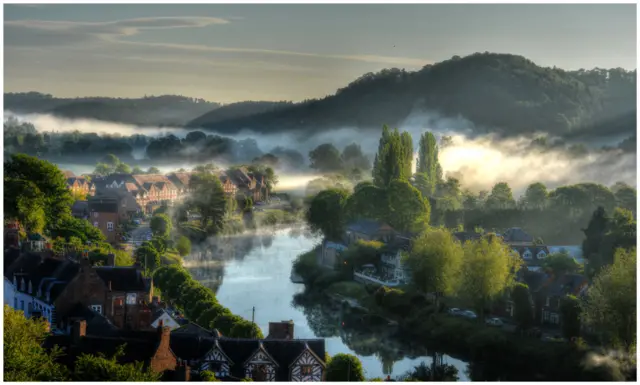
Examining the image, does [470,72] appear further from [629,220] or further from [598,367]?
[598,367]

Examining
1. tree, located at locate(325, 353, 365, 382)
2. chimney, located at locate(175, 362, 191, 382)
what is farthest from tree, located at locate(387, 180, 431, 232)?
chimney, located at locate(175, 362, 191, 382)

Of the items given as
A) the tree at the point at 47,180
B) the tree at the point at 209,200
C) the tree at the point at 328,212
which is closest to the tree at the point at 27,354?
the tree at the point at 47,180

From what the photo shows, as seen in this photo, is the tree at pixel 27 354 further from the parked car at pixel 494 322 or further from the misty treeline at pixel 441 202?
the parked car at pixel 494 322

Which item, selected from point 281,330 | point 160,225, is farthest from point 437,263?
point 160,225

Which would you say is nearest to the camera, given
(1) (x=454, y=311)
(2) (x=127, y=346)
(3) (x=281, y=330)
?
(2) (x=127, y=346)

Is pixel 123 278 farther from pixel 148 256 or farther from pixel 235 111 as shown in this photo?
pixel 235 111

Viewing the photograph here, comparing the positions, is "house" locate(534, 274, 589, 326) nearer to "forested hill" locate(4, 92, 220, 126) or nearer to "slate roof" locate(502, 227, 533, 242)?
"slate roof" locate(502, 227, 533, 242)

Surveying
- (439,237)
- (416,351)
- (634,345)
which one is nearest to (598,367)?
(634,345)
